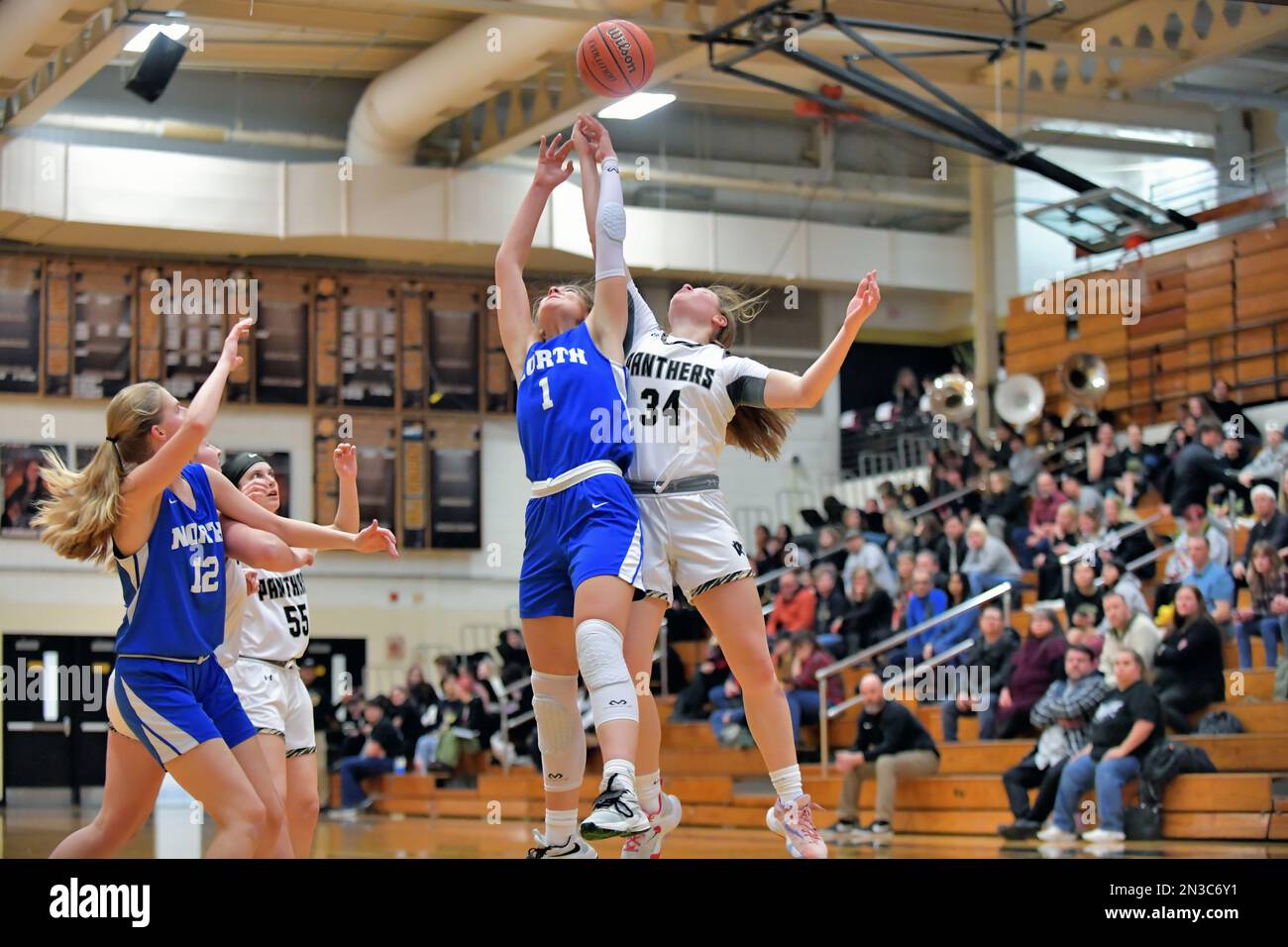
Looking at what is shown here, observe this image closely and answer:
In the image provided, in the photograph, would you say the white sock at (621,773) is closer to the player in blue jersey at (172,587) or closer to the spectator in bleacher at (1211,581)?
the player in blue jersey at (172,587)

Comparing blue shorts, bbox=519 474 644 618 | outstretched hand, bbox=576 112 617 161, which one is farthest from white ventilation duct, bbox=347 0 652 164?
blue shorts, bbox=519 474 644 618

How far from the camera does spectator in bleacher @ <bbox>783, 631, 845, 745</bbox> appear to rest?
46.9 feet

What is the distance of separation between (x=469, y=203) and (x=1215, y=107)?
8955mm

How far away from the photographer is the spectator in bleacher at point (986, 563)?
14641 mm

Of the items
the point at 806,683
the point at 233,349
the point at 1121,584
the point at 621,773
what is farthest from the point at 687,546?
the point at 806,683

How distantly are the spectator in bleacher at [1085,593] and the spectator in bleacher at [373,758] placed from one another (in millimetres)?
8823

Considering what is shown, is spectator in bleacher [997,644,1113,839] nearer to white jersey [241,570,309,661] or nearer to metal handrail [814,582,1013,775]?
metal handrail [814,582,1013,775]

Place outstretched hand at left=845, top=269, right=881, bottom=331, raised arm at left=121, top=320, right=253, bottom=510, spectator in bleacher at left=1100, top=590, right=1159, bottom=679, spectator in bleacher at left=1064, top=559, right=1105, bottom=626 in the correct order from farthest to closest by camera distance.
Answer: spectator in bleacher at left=1064, top=559, right=1105, bottom=626
spectator in bleacher at left=1100, top=590, right=1159, bottom=679
outstretched hand at left=845, top=269, right=881, bottom=331
raised arm at left=121, top=320, right=253, bottom=510

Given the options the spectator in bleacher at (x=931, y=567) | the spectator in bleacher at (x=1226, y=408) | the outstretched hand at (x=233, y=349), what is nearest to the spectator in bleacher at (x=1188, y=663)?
the spectator in bleacher at (x=931, y=567)

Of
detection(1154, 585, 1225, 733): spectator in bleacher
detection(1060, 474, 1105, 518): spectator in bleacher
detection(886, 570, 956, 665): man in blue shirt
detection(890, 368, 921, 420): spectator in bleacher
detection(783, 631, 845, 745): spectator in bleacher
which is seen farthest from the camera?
detection(890, 368, 921, 420): spectator in bleacher

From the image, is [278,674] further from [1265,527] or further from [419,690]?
[419,690]

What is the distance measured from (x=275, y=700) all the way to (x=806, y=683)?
8.94 meters

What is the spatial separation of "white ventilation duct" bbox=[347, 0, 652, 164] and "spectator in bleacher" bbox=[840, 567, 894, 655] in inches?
236
